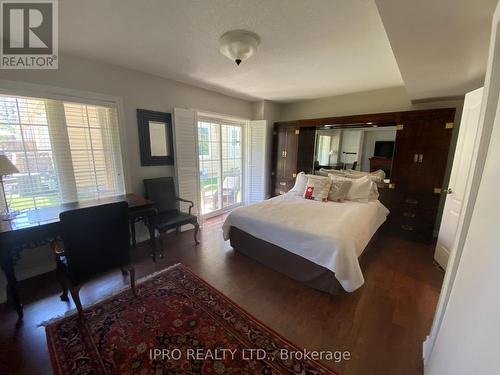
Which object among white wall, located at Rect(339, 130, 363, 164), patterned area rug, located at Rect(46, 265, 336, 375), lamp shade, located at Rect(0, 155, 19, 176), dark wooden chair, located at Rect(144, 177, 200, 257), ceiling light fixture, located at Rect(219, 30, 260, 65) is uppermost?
ceiling light fixture, located at Rect(219, 30, 260, 65)

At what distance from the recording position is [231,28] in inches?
66.2

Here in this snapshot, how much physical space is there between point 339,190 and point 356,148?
103 cm

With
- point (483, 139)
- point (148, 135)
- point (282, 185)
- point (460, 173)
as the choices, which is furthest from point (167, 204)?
point (460, 173)

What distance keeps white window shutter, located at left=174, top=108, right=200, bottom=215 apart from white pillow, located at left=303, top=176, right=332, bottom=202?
73.2 inches

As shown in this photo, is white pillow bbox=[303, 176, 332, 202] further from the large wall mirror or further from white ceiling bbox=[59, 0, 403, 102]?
white ceiling bbox=[59, 0, 403, 102]

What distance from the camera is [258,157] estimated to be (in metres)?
4.46

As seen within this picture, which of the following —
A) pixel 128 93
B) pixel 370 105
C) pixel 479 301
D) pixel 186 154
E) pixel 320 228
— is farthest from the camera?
pixel 370 105

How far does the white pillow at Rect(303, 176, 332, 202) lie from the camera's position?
3064 mm

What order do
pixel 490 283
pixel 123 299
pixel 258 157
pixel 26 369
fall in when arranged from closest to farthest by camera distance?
1. pixel 490 283
2. pixel 26 369
3. pixel 123 299
4. pixel 258 157

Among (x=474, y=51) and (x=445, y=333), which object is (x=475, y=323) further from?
(x=474, y=51)

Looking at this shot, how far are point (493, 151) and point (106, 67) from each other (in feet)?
11.3

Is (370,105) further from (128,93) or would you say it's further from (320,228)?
(128,93)

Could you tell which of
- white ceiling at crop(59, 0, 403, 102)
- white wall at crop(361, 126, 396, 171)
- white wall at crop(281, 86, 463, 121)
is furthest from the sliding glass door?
white wall at crop(361, 126, 396, 171)

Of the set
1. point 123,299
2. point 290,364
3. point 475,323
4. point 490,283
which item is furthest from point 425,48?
point 123,299
